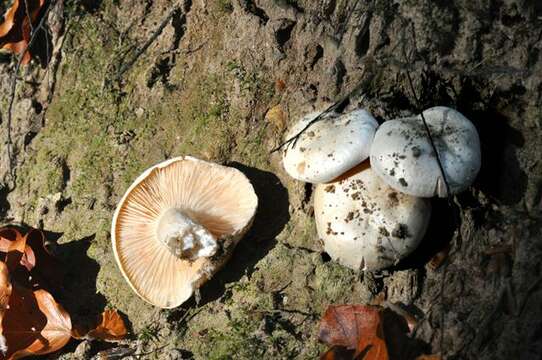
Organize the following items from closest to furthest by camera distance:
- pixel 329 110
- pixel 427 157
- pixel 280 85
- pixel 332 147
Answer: pixel 427 157, pixel 332 147, pixel 329 110, pixel 280 85

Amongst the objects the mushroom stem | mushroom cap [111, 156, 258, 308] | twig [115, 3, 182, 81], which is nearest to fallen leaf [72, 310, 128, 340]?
mushroom cap [111, 156, 258, 308]

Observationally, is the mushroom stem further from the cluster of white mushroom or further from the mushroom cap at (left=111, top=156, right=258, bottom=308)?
the cluster of white mushroom

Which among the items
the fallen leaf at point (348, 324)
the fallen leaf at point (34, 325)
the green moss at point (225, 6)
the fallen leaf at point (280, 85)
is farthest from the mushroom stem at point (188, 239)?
the green moss at point (225, 6)

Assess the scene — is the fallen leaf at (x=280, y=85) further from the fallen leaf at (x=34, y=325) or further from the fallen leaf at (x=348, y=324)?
the fallen leaf at (x=34, y=325)

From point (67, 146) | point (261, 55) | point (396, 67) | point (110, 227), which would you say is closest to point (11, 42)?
point (67, 146)

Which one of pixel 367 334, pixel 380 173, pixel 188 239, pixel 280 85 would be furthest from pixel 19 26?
pixel 367 334

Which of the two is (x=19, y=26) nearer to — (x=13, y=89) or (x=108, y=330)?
(x=13, y=89)
